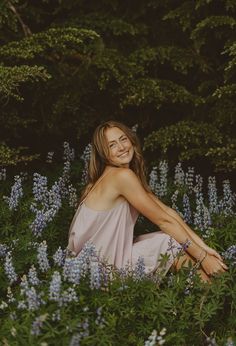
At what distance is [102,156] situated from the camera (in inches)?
201

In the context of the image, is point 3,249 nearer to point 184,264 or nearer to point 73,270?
point 73,270

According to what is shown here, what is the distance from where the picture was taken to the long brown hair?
5086 millimetres

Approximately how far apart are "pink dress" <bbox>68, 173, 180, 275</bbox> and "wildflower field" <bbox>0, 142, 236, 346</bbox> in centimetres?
16

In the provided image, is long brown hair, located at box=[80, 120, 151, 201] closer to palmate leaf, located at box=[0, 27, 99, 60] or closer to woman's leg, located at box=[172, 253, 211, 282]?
woman's leg, located at box=[172, 253, 211, 282]

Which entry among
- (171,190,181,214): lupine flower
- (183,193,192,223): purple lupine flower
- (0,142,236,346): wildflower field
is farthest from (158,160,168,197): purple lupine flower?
(0,142,236,346): wildflower field

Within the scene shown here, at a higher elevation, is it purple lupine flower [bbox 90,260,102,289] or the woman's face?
the woman's face

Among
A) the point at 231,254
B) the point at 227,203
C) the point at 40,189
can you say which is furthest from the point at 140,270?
the point at 227,203

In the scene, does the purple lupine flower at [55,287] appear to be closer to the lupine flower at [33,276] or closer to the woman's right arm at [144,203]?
the lupine flower at [33,276]

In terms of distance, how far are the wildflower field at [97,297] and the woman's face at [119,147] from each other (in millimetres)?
538

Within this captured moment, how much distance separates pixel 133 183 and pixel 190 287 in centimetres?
87

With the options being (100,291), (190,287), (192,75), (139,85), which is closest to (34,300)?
(100,291)

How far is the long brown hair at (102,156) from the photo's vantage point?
16.7 feet

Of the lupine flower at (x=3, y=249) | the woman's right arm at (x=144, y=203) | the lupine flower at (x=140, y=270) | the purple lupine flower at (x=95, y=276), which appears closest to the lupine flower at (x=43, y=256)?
the purple lupine flower at (x=95, y=276)

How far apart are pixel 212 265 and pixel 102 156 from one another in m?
1.16
